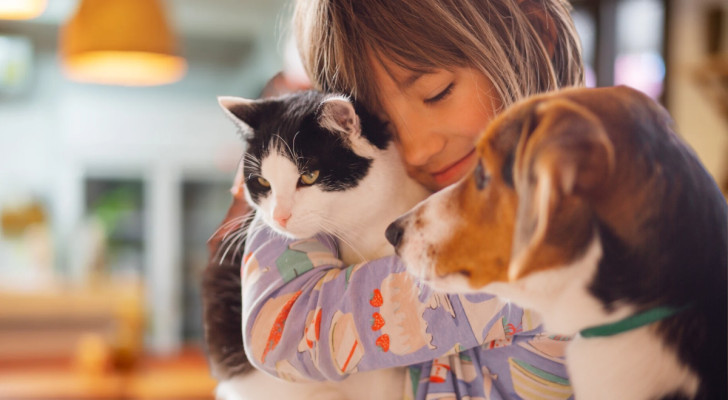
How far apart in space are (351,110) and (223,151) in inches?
188

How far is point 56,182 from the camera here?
213 inches

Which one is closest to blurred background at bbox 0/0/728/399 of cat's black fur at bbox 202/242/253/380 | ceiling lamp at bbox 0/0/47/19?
ceiling lamp at bbox 0/0/47/19

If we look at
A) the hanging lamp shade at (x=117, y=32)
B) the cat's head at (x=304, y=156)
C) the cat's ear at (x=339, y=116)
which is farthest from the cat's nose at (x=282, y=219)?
the hanging lamp shade at (x=117, y=32)

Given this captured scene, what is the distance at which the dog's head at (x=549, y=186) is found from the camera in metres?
0.33

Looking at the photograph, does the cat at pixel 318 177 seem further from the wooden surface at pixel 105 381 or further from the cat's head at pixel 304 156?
the wooden surface at pixel 105 381

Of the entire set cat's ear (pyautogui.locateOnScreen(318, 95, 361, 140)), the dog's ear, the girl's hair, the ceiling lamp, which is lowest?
the dog's ear

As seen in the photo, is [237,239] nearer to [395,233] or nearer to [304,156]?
[304,156]

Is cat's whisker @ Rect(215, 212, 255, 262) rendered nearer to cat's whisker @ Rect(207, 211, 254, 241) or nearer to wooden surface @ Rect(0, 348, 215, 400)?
cat's whisker @ Rect(207, 211, 254, 241)

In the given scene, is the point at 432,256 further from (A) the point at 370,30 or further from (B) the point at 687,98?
(B) the point at 687,98

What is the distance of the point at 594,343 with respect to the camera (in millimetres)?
388

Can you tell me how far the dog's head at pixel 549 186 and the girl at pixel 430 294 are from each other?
112mm

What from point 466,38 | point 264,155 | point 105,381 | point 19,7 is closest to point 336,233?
point 264,155

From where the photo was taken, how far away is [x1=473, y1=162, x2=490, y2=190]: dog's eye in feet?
1.34

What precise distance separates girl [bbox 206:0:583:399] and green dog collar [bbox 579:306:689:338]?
0.36 feet
